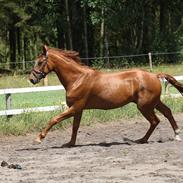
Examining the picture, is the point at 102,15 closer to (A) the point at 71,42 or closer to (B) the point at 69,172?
(A) the point at 71,42

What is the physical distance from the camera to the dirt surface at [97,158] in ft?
24.6

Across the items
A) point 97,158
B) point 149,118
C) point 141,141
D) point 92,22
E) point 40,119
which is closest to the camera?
point 97,158

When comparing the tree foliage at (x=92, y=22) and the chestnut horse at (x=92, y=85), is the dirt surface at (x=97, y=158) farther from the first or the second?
the tree foliage at (x=92, y=22)

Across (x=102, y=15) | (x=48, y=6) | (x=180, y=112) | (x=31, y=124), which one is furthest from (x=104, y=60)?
(x=31, y=124)

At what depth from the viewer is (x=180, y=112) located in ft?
52.2

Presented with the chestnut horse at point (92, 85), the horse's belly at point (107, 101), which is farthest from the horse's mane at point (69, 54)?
the horse's belly at point (107, 101)

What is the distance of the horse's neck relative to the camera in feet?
36.3

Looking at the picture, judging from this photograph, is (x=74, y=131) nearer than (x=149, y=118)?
Yes

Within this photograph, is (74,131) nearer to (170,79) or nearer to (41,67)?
(41,67)

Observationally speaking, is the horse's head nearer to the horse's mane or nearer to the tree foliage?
the horse's mane

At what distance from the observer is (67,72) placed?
11078 millimetres

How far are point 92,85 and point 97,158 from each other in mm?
2160

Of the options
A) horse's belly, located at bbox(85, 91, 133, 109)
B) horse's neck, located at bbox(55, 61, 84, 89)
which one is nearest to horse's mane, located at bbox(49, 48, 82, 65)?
horse's neck, located at bbox(55, 61, 84, 89)

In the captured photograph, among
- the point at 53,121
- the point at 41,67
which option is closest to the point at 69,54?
the point at 41,67
